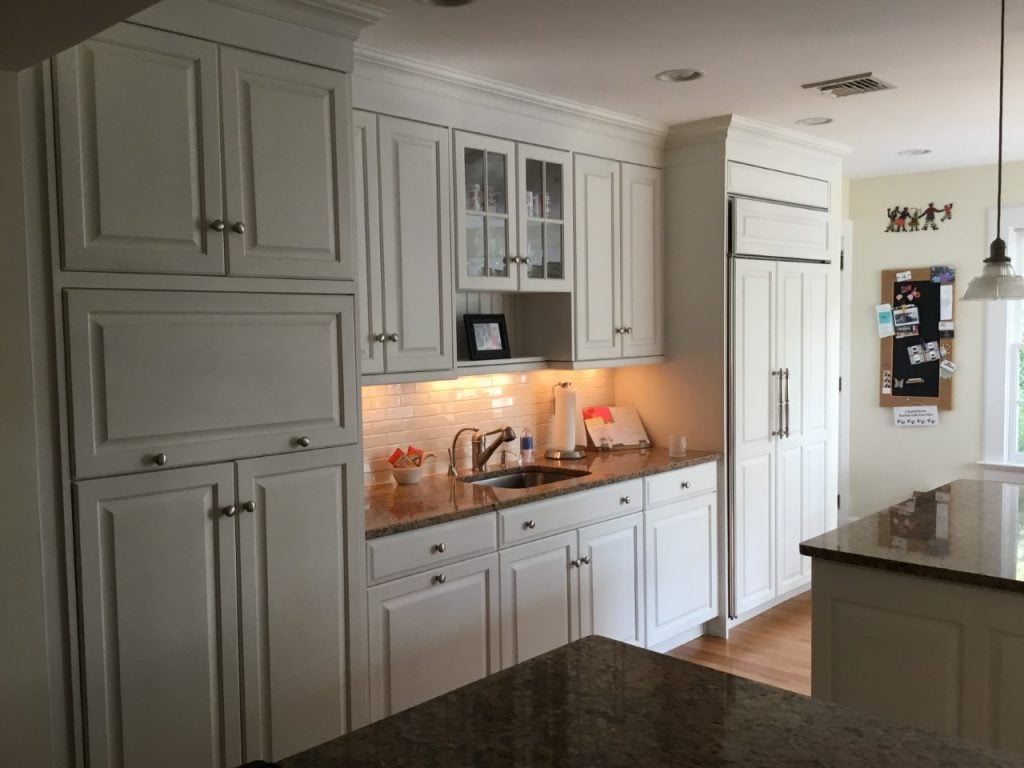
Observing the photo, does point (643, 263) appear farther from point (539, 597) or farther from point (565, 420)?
point (539, 597)

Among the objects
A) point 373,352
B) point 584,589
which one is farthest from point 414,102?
point 584,589

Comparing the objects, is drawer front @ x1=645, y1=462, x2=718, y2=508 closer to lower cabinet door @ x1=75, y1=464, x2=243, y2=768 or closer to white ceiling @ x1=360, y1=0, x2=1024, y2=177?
white ceiling @ x1=360, y1=0, x2=1024, y2=177

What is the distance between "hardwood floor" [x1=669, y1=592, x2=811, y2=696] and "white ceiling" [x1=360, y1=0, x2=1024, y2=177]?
2.37 m

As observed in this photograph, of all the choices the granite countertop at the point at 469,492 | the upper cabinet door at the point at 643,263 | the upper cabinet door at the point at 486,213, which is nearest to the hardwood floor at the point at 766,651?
the granite countertop at the point at 469,492

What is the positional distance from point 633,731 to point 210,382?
4.91 ft

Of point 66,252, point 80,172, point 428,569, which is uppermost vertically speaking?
point 80,172

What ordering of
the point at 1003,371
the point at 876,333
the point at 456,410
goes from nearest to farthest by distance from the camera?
the point at 456,410 → the point at 1003,371 → the point at 876,333

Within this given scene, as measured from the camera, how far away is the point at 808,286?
474 centimetres

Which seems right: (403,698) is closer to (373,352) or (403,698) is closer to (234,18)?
(373,352)

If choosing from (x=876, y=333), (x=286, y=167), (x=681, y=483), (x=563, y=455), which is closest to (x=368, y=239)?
(x=286, y=167)

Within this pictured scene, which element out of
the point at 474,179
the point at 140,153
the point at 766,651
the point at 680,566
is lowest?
the point at 766,651

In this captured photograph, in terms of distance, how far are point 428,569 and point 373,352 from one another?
2.47 feet

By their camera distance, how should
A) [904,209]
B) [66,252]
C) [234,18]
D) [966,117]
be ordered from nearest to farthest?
[66,252] → [234,18] → [966,117] → [904,209]

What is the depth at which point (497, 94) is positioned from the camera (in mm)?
3484
